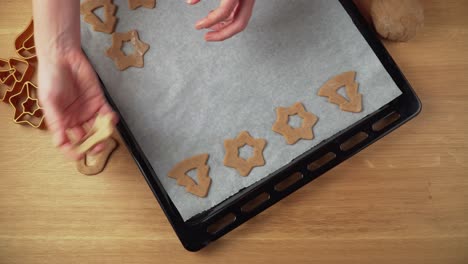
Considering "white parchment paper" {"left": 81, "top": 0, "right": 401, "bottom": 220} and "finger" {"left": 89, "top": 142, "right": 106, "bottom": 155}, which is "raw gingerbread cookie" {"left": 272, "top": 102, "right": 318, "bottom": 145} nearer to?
"white parchment paper" {"left": 81, "top": 0, "right": 401, "bottom": 220}

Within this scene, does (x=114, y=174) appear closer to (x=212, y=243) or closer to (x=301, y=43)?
(x=212, y=243)

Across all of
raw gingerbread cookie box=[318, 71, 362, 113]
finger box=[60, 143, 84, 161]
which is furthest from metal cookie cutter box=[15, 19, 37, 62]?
raw gingerbread cookie box=[318, 71, 362, 113]

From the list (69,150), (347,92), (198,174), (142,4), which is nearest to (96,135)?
(69,150)

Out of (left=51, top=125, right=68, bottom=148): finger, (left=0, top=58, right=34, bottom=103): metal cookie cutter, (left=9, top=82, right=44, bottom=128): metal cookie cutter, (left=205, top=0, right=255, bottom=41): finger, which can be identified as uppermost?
(left=0, top=58, right=34, bottom=103): metal cookie cutter

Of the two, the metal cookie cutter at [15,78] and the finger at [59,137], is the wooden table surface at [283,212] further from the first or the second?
the finger at [59,137]

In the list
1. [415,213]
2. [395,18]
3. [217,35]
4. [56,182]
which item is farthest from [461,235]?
[56,182]
